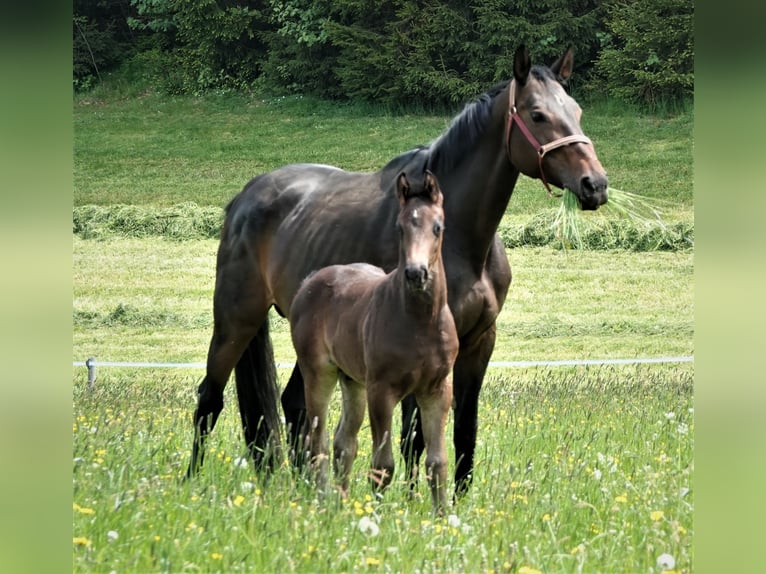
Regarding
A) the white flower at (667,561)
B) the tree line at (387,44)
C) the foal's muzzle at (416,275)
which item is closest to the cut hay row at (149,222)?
the tree line at (387,44)

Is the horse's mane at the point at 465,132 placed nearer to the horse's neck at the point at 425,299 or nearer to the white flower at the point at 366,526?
the horse's neck at the point at 425,299

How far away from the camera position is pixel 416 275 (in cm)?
305

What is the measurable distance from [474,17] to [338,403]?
951 centimetres

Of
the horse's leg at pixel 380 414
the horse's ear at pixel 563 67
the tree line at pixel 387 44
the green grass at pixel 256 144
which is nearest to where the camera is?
the horse's leg at pixel 380 414

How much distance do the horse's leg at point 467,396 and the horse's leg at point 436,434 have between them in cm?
67

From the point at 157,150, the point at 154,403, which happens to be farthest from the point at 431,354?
the point at 157,150

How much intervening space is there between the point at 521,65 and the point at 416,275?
1.10 meters

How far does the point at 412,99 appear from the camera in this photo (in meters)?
14.0

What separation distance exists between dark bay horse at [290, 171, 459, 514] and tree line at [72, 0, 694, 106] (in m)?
9.98

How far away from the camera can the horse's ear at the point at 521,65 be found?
3.65m

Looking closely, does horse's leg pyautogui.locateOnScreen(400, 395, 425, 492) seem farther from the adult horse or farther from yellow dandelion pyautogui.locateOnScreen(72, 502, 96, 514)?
yellow dandelion pyautogui.locateOnScreen(72, 502, 96, 514)

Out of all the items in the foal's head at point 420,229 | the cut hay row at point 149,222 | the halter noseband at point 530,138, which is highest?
the halter noseband at point 530,138

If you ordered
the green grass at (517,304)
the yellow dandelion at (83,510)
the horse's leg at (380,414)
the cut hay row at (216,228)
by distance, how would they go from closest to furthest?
the yellow dandelion at (83,510), the horse's leg at (380,414), the green grass at (517,304), the cut hay row at (216,228)
